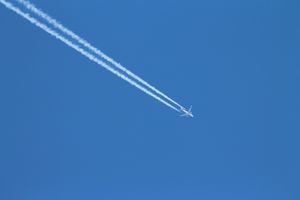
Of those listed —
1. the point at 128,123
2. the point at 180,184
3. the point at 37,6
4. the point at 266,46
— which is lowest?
the point at 180,184

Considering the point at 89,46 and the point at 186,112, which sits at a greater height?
the point at 89,46

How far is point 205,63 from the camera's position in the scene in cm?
560

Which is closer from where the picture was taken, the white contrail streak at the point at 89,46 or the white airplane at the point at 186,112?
the white contrail streak at the point at 89,46

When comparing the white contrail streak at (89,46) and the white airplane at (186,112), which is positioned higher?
the white contrail streak at (89,46)

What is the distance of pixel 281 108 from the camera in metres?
5.72

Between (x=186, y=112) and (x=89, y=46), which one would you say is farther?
(x=186, y=112)

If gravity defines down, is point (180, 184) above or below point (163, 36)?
below

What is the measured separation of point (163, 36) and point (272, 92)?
5.93ft

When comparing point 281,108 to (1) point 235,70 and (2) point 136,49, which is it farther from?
(2) point 136,49

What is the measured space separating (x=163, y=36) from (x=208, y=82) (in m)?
0.93

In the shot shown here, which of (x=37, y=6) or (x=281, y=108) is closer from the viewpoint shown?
(x=37, y=6)

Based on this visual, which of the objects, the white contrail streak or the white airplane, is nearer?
the white contrail streak

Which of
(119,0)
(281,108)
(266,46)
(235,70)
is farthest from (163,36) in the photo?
(281,108)

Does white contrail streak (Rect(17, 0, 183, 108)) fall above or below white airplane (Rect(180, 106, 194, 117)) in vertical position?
above
